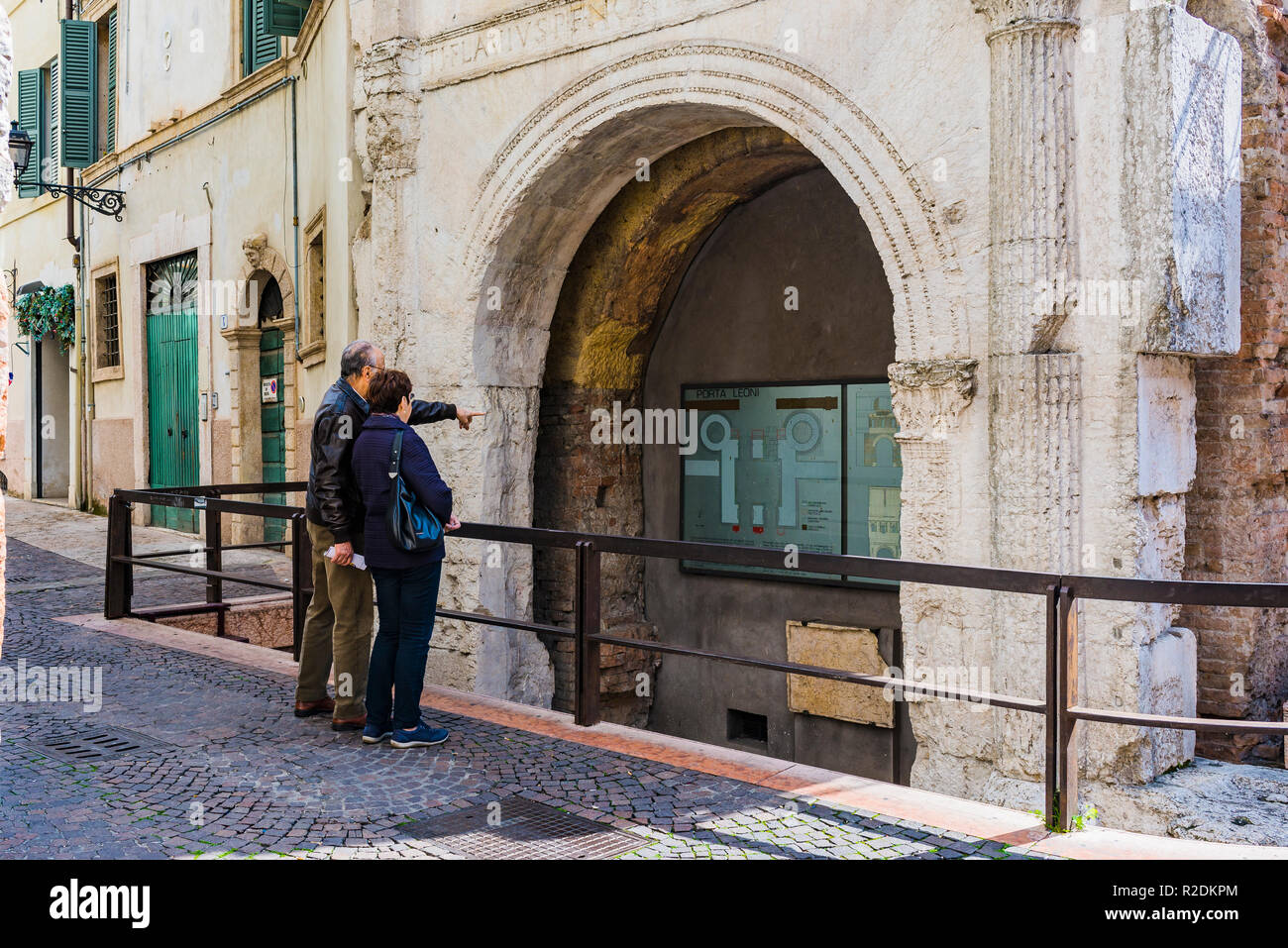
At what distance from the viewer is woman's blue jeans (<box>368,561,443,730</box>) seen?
514cm

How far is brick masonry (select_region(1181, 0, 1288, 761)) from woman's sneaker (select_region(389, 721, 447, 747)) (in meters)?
3.74

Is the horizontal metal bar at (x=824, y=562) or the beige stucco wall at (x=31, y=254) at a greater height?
the beige stucco wall at (x=31, y=254)

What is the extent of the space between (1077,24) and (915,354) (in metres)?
1.57

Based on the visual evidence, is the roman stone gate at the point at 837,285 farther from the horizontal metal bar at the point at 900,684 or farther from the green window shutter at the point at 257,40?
the green window shutter at the point at 257,40

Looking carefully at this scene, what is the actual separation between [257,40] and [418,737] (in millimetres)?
10431

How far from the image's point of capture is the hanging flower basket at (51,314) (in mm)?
18688

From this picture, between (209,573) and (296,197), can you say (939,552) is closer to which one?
(209,573)

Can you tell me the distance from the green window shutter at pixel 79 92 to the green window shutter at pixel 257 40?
550 centimetres

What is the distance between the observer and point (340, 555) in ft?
17.0

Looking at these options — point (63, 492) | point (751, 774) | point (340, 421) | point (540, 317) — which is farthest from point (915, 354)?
point (63, 492)

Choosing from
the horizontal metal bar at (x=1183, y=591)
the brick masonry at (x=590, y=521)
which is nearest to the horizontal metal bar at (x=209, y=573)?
the brick masonry at (x=590, y=521)

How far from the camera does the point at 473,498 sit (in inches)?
312

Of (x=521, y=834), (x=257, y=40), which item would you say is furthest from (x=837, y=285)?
(x=257, y=40)

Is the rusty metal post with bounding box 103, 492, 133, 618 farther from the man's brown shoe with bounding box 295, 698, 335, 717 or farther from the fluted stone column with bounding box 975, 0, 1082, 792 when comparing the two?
the fluted stone column with bounding box 975, 0, 1082, 792
